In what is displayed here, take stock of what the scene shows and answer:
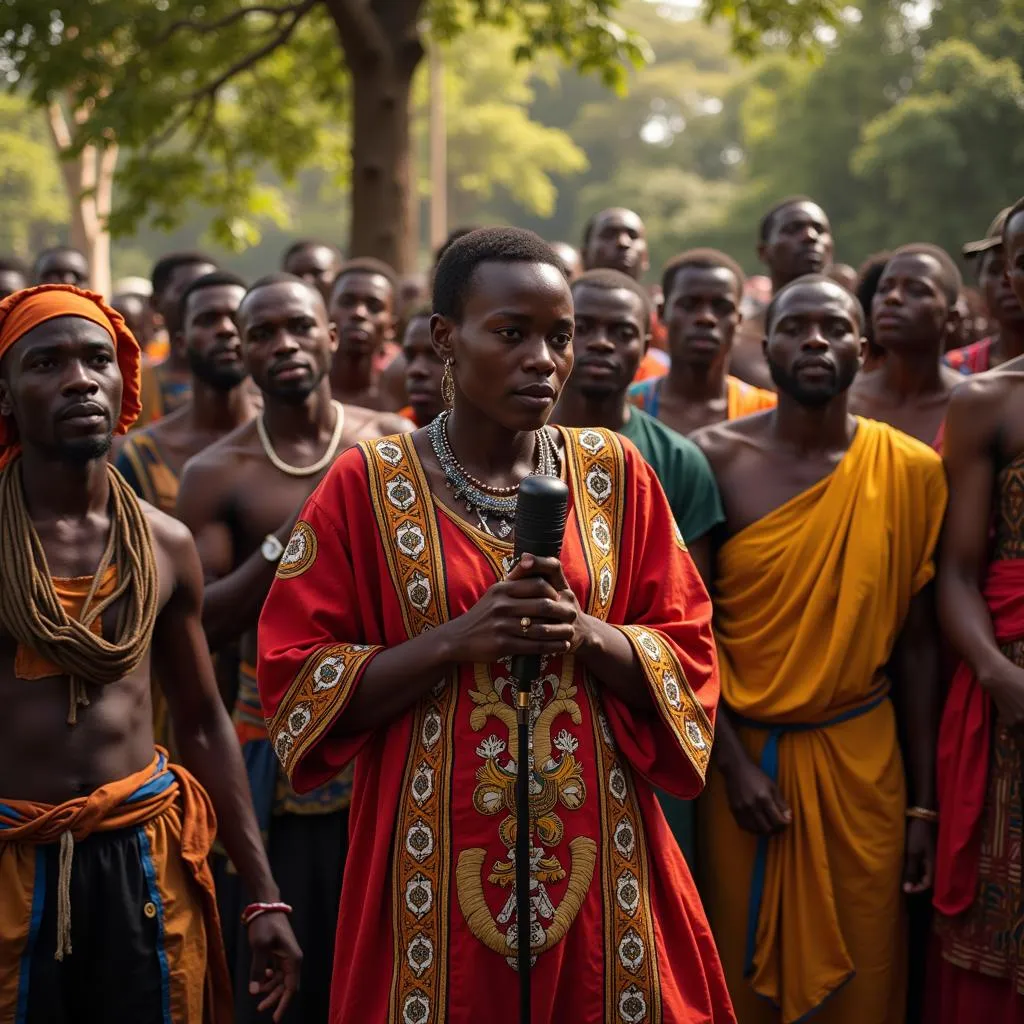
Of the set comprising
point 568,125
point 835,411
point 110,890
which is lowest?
point 110,890

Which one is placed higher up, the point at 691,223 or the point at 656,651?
the point at 691,223

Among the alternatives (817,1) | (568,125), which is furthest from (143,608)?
(568,125)

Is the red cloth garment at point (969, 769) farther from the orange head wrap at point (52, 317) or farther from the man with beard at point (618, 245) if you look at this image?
the man with beard at point (618, 245)

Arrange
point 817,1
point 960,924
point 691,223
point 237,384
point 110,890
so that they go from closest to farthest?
point 110,890 → point 960,924 → point 237,384 → point 817,1 → point 691,223

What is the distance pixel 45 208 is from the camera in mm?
45312

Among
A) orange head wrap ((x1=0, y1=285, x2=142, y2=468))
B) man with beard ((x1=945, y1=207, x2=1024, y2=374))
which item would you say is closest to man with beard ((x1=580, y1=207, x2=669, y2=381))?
man with beard ((x1=945, y1=207, x2=1024, y2=374))

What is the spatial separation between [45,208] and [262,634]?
45.8m

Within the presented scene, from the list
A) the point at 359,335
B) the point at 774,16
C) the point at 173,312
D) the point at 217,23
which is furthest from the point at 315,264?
the point at 774,16

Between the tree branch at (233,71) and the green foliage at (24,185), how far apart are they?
29.8 meters

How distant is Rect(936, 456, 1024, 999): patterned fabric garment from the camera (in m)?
4.31

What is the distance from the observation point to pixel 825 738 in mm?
4789

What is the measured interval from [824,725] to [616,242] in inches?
182

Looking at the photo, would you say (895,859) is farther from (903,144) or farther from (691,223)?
(691,223)

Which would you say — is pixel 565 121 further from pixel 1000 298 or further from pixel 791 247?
pixel 1000 298
